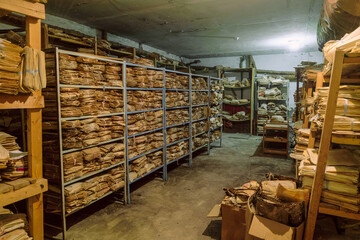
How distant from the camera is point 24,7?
5.93ft

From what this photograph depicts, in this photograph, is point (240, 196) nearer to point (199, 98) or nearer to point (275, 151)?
point (199, 98)

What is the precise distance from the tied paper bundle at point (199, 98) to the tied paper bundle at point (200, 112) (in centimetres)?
18

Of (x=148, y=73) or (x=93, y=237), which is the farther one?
(x=148, y=73)

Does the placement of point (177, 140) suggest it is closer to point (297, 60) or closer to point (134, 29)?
point (134, 29)

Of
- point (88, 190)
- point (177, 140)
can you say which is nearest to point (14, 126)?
point (88, 190)

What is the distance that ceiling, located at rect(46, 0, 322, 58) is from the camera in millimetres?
5223

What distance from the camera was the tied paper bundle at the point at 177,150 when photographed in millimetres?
5619

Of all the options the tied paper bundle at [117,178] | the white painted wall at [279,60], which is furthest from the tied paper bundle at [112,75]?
the white painted wall at [279,60]

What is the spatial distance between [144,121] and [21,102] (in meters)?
2.83

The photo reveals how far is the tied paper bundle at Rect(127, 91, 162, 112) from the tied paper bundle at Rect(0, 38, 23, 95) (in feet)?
8.13

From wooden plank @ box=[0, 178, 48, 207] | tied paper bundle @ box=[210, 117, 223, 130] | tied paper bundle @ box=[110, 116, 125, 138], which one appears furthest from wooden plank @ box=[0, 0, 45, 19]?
tied paper bundle @ box=[210, 117, 223, 130]

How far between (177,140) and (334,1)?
13.4 ft

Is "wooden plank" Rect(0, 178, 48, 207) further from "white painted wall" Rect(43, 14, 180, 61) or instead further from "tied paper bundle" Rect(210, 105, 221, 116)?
"tied paper bundle" Rect(210, 105, 221, 116)

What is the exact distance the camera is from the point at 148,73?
469cm
